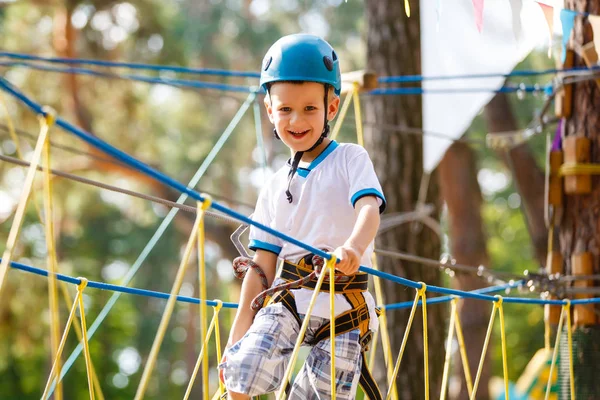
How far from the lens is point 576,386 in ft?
11.3

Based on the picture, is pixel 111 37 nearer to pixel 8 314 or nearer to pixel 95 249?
pixel 8 314

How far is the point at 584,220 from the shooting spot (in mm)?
3492

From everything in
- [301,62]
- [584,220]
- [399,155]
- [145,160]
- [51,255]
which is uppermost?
[145,160]

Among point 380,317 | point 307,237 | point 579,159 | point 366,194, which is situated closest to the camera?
point 366,194

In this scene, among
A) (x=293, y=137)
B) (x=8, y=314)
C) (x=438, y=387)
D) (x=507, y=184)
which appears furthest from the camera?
(x=507, y=184)

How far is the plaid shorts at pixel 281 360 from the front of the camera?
6.61 feet

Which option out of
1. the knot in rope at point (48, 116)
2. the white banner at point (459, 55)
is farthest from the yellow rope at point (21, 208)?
the white banner at point (459, 55)

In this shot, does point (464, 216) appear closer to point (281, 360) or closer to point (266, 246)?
point (266, 246)

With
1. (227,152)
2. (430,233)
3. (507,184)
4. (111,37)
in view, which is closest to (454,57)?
(430,233)

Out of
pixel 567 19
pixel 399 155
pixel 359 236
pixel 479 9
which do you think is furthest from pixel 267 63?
pixel 399 155

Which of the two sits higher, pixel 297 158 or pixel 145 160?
pixel 145 160

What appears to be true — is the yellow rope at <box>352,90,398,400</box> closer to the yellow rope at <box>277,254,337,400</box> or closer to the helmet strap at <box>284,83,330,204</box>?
the helmet strap at <box>284,83,330,204</box>

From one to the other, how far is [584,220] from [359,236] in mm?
1805

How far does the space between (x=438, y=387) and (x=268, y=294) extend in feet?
7.80
